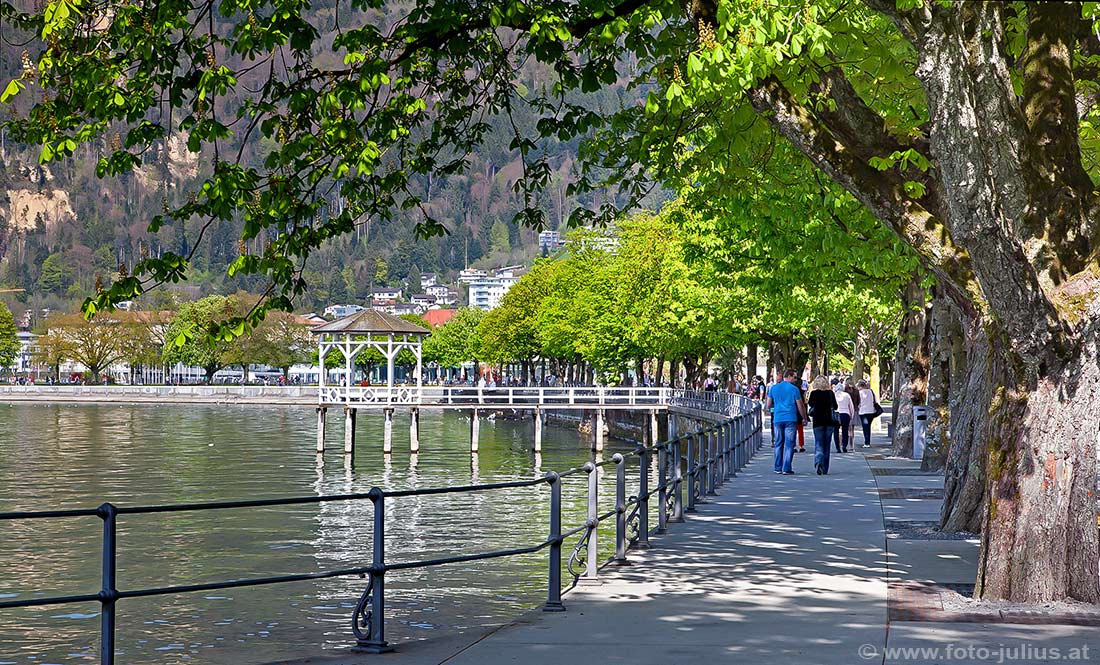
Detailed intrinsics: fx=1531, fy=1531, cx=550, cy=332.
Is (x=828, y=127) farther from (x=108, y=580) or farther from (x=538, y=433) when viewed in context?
(x=538, y=433)

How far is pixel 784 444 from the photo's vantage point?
27828 millimetres

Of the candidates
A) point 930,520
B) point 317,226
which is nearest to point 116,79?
point 317,226

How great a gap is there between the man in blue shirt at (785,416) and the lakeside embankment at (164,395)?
345 ft

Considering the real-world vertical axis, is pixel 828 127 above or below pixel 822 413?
above

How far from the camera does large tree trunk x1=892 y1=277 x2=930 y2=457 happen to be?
34.5 metres

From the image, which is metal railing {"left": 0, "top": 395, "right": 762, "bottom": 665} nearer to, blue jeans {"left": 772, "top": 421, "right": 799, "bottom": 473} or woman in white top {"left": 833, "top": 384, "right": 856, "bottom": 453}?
blue jeans {"left": 772, "top": 421, "right": 799, "bottom": 473}

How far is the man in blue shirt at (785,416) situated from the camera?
26969 mm

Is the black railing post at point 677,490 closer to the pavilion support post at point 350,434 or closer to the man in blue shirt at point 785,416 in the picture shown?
the man in blue shirt at point 785,416

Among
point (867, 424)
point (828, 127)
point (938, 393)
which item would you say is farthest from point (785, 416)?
point (828, 127)

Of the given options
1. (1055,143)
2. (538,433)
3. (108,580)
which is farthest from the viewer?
(538,433)

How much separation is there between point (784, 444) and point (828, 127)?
50.9 ft

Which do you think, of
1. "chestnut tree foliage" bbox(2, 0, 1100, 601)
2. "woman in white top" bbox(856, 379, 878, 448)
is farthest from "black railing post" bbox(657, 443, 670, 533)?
"woman in white top" bbox(856, 379, 878, 448)

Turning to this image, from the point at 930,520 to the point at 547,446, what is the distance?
55668 millimetres

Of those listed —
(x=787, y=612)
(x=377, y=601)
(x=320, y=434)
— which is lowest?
(x=320, y=434)
